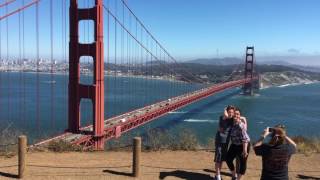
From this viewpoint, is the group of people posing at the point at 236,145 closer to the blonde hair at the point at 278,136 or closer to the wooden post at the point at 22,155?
the blonde hair at the point at 278,136

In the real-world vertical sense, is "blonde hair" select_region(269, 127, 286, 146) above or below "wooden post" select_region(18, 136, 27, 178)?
above

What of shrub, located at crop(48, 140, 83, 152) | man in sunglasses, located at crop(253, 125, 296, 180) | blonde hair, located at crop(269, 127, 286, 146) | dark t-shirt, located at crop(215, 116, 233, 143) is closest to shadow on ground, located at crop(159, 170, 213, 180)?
dark t-shirt, located at crop(215, 116, 233, 143)


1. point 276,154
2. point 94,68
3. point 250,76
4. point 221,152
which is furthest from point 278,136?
point 250,76

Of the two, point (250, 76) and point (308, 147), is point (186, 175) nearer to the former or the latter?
point (308, 147)

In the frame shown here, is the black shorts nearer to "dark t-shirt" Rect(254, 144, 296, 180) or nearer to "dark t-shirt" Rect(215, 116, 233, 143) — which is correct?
"dark t-shirt" Rect(215, 116, 233, 143)

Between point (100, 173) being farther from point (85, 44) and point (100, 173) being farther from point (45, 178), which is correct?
point (85, 44)

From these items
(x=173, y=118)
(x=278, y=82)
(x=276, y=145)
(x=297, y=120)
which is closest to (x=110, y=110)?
(x=173, y=118)
